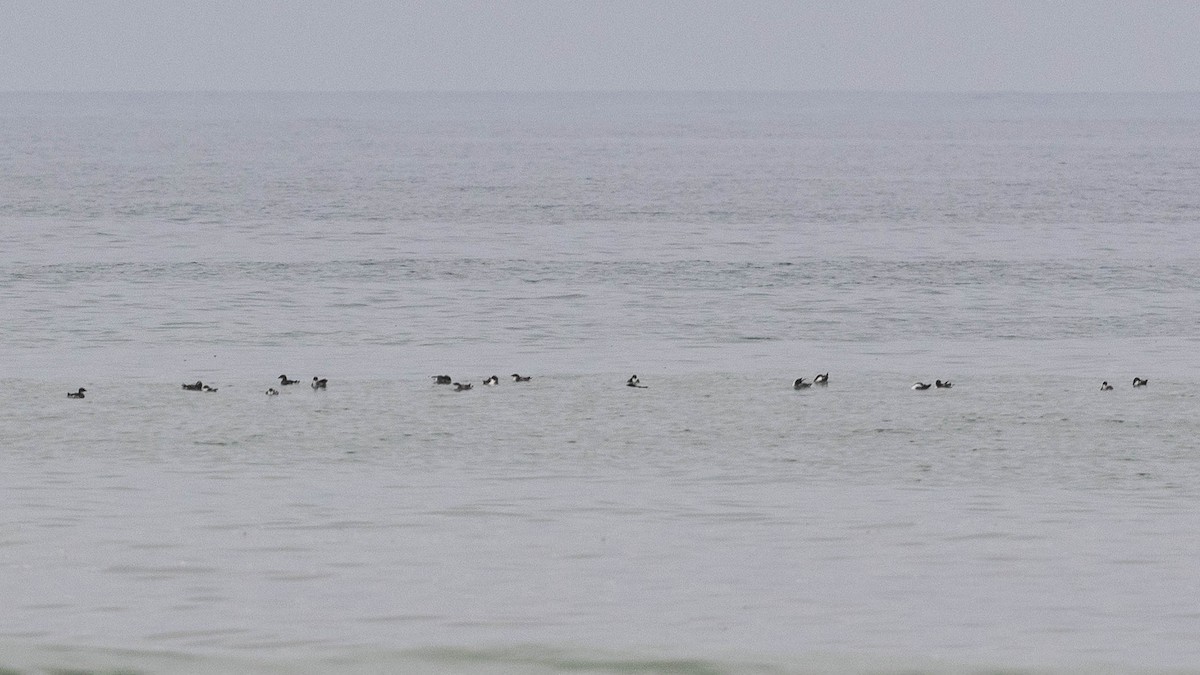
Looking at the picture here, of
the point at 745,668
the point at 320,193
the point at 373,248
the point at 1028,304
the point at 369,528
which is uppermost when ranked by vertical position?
the point at 320,193

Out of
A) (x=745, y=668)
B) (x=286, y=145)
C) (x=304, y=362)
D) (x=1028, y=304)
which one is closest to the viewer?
(x=745, y=668)

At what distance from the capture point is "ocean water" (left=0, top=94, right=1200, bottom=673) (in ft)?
51.1

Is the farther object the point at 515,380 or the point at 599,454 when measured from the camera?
the point at 515,380

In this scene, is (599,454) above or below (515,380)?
below

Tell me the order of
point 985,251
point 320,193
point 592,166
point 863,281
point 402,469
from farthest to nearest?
1. point 592,166
2. point 320,193
3. point 985,251
4. point 863,281
5. point 402,469

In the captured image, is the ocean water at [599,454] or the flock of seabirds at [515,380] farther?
the flock of seabirds at [515,380]

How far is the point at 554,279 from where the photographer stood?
47.5m

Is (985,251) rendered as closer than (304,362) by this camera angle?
No

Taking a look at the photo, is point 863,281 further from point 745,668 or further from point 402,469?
point 745,668

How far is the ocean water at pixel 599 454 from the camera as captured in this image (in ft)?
51.1

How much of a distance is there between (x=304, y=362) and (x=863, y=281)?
17223 millimetres

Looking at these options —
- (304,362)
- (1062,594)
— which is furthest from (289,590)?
(304,362)

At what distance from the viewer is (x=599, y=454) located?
24125 mm

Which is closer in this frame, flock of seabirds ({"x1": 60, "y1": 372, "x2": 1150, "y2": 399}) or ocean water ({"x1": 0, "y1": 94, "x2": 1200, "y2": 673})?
ocean water ({"x1": 0, "y1": 94, "x2": 1200, "y2": 673})
